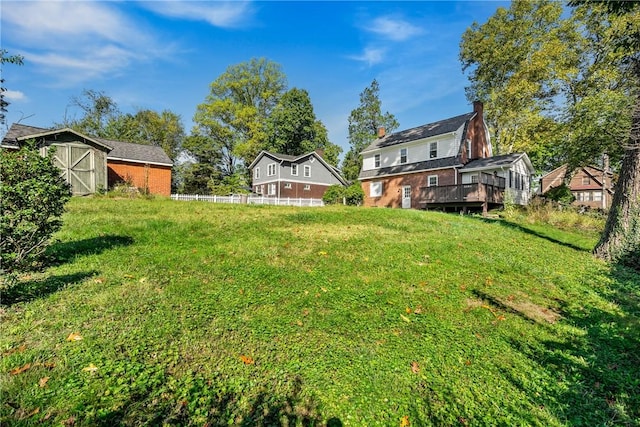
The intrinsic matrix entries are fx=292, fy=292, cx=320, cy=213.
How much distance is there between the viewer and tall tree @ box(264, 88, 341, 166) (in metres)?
39.4

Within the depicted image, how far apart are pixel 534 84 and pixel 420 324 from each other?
89.3 feet

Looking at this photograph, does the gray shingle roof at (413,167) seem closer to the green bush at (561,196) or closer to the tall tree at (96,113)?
the green bush at (561,196)

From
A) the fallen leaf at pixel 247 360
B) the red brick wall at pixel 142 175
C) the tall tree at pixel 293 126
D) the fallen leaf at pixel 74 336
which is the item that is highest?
the tall tree at pixel 293 126

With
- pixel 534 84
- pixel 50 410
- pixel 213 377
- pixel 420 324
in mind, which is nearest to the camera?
pixel 50 410

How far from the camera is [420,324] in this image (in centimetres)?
384

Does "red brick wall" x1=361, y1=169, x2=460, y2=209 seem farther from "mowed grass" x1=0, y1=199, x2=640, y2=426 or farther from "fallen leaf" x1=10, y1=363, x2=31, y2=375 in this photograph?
"fallen leaf" x1=10, y1=363, x2=31, y2=375

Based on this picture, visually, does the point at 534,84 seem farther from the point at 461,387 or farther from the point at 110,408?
the point at 110,408

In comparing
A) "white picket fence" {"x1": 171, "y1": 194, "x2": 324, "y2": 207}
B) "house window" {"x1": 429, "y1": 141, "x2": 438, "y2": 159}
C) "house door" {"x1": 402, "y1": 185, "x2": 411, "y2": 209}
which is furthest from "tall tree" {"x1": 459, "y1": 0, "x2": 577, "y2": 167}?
"white picket fence" {"x1": 171, "y1": 194, "x2": 324, "y2": 207}

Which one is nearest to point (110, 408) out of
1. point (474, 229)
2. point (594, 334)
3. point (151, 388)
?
point (151, 388)

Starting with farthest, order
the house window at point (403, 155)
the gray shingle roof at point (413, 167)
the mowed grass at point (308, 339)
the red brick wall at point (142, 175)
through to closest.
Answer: the house window at point (403, 155) < the gray shingle roof at point (413, 167) < the red brick wall at point (142, 175) < the mowed grass at point (308, 339)

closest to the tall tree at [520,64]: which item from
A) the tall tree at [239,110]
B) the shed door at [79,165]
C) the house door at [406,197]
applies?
the house door at [406,197]

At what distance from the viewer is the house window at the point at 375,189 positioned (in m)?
25.5

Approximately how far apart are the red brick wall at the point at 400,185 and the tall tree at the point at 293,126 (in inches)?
636

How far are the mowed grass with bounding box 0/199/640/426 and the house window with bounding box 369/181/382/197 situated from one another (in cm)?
1934
